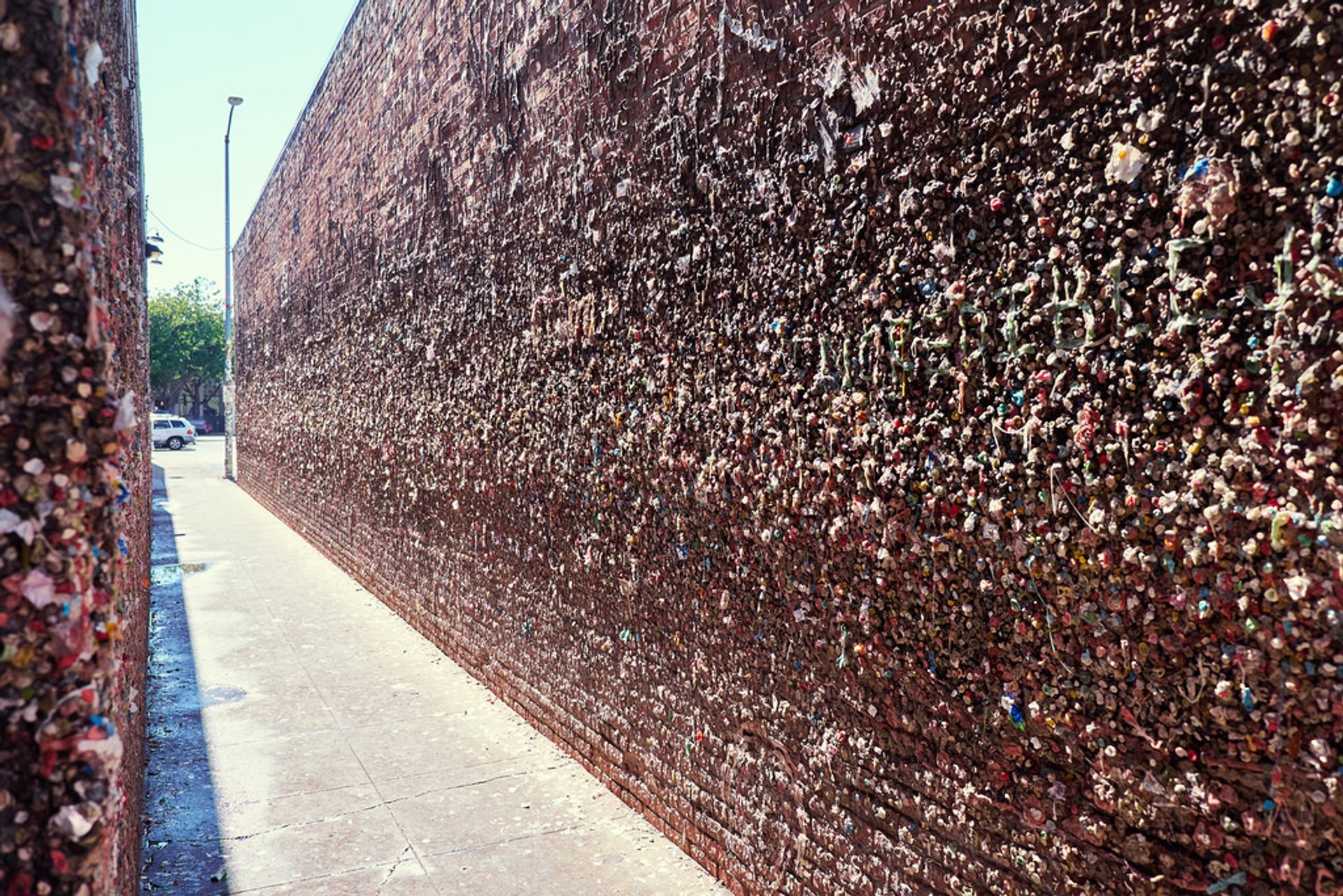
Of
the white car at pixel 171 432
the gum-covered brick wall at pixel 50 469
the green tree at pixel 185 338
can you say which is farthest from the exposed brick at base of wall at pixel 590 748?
the green tree at pixel 185 338

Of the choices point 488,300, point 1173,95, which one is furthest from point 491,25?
point 1173,95

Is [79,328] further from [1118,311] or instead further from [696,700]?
[696,700]

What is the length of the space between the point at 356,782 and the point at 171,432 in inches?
1523

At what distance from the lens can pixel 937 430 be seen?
225 centimetres

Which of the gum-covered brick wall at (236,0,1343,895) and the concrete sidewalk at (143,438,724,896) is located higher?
the gum-covered brick wall at (236,0,1343,895)

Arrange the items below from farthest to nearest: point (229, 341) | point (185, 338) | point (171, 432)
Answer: point (185, 338)
point (171, 432)
point (229, 341)

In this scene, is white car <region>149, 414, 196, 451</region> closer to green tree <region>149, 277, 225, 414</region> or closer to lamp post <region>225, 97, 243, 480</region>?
green tree <region>149, 277, 225, 414</region>

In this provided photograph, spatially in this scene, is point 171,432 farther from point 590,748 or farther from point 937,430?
point 937,430

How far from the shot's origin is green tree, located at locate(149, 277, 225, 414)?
158 feet

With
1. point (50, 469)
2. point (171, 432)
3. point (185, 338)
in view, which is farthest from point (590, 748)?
point (185, 338)

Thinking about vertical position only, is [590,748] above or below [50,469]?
below

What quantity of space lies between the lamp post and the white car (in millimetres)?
16956

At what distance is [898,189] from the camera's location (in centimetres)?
234

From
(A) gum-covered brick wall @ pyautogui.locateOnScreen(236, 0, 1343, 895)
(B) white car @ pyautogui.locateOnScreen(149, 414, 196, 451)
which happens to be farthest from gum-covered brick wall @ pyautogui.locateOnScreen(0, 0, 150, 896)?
(B) white car @ pyautogui.locateOnScreen(149, 414, 196, 451)
